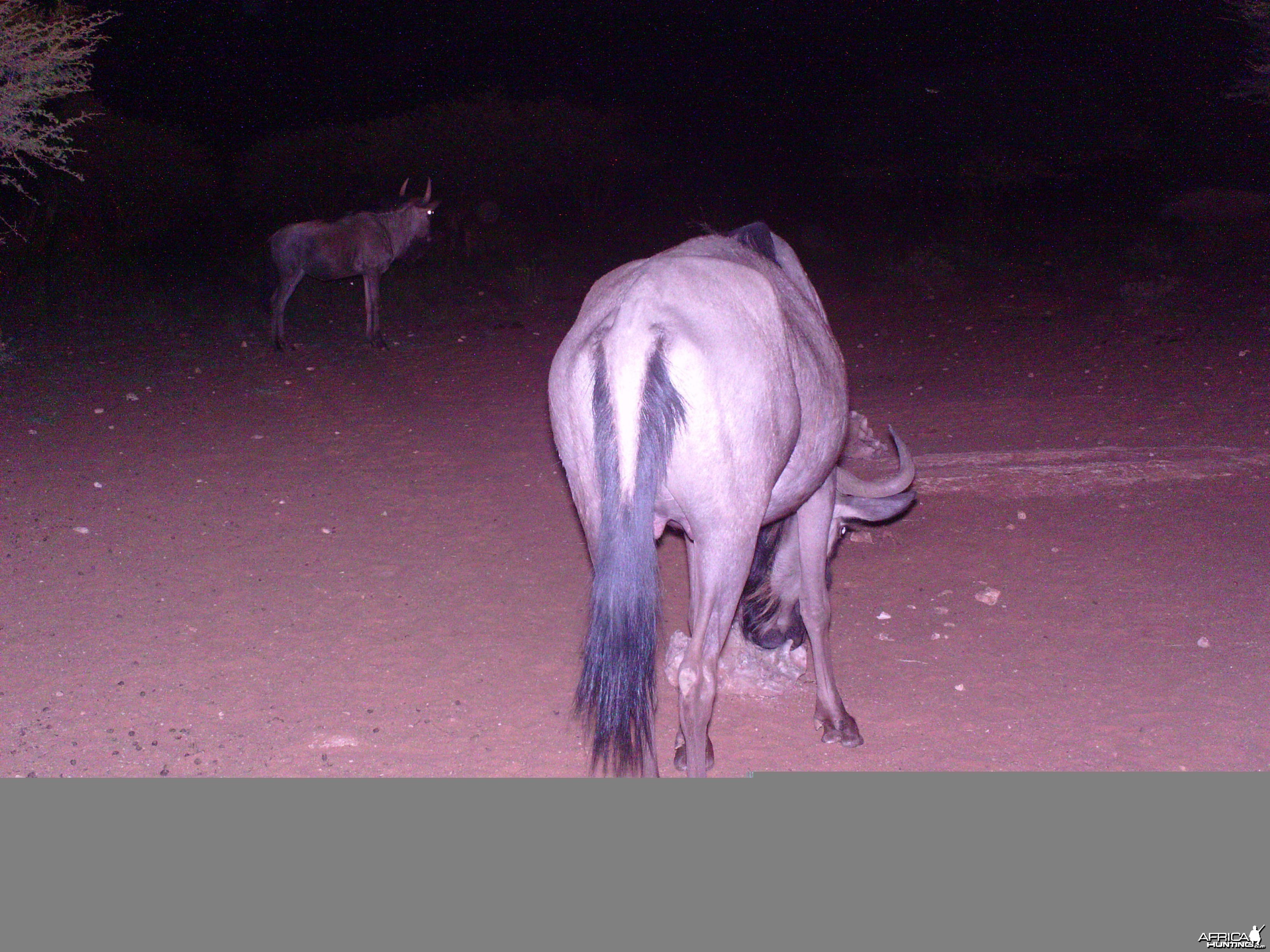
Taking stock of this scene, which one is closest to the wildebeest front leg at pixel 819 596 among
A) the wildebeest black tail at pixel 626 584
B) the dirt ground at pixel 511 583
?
the dirt ground at pixel 511 583

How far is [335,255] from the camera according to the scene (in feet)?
44.5

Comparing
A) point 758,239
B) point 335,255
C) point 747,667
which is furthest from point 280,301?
point 747,667

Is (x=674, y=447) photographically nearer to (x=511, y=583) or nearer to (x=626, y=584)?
(x=626, y=584)

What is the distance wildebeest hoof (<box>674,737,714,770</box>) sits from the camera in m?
3.87

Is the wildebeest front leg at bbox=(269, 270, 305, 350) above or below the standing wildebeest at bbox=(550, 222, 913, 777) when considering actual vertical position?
below

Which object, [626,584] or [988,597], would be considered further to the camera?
[988,597]

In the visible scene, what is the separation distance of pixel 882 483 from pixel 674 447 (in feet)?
5.83

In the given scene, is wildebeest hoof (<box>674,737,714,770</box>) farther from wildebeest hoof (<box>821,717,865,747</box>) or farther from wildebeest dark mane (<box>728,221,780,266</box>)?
wildebeest dark mane (<box>728,221,780,266</box>)

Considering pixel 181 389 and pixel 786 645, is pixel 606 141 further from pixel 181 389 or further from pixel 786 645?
→ pixel 786 645

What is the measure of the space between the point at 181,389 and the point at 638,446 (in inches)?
326

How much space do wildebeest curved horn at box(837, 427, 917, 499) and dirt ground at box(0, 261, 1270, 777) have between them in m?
0.83

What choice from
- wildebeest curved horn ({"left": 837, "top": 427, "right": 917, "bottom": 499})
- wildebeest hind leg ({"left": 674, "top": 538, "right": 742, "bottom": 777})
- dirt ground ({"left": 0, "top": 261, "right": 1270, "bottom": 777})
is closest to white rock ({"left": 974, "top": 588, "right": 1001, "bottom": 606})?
dirt ground ({"left": 0, "top": 261, "right": 1270, "bottom": 777})

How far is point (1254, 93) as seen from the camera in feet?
50.0

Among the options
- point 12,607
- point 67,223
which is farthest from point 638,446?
point 67,223
